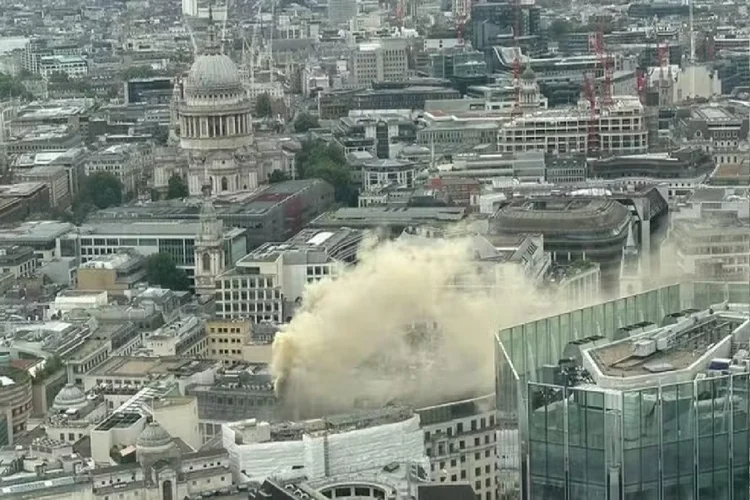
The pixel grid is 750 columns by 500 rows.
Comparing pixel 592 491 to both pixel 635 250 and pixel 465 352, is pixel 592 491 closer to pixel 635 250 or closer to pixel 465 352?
pixel 465 352

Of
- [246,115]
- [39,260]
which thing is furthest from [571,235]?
[246,115]

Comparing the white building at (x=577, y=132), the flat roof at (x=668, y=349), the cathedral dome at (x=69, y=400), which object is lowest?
the cathedral dome at (x=69, y=400)

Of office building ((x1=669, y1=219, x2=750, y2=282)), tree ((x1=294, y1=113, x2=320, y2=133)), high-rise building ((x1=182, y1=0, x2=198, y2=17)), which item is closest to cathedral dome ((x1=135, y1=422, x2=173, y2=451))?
office building ((x1=669, y1=219, x2=750, y2=282))

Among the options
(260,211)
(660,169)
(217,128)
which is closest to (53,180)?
(217,128)

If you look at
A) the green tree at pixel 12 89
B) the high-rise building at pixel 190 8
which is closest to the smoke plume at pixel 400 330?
the green tree at pixel 12 89

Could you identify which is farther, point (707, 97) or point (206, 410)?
point (707, 97)

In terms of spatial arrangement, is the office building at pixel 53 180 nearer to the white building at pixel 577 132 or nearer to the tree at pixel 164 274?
the tree at pixel 164 274
